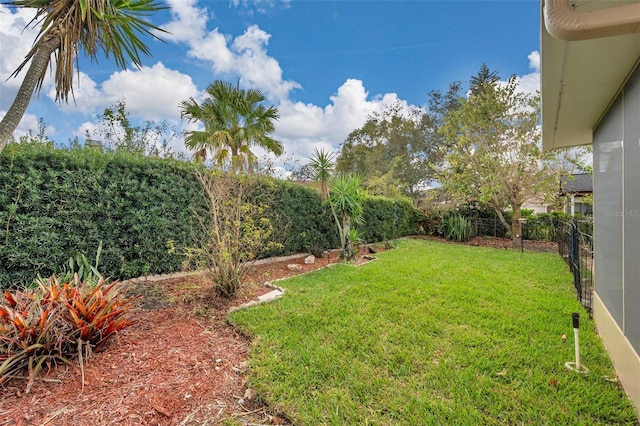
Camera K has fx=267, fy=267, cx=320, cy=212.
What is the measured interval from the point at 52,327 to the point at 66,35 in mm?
3982

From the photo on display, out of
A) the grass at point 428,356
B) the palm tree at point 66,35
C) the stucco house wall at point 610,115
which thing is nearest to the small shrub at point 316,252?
the grass at point 428,356

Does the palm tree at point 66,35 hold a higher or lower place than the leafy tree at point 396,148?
lower

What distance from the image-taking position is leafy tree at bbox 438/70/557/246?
1050cm

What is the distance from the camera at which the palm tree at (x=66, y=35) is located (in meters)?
3.77

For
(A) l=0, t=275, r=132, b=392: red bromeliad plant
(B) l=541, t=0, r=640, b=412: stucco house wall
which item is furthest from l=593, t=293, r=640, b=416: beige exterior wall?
(A) l=0, t=275, r=132, b=392: red bromeliad plant

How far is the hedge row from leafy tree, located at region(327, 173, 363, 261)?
2.02 meters

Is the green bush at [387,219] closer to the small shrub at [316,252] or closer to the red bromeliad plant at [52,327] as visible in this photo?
the small shrub at [316,252]

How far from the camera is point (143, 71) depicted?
487 centimetres

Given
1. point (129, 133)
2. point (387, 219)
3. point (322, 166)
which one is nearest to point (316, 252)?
point (322, 166)

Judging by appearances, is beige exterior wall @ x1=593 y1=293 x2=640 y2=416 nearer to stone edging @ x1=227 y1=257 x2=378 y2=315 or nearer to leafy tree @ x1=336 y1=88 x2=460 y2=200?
stone edging @ x1=227 y1=257 x2=378 y2=315

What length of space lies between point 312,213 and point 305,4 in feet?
18.8

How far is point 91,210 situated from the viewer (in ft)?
14.6

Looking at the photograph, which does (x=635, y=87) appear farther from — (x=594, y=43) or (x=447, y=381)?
(x=447, y=381)

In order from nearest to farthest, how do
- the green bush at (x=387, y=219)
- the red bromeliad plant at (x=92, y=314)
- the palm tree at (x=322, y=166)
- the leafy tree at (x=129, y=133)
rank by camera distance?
the red bromeliad plant at (x=92, y=314), the leafy tree at (x=129, y=133), the palm tree at (x=322, y=166), the green bush at (x=387, y=219)
